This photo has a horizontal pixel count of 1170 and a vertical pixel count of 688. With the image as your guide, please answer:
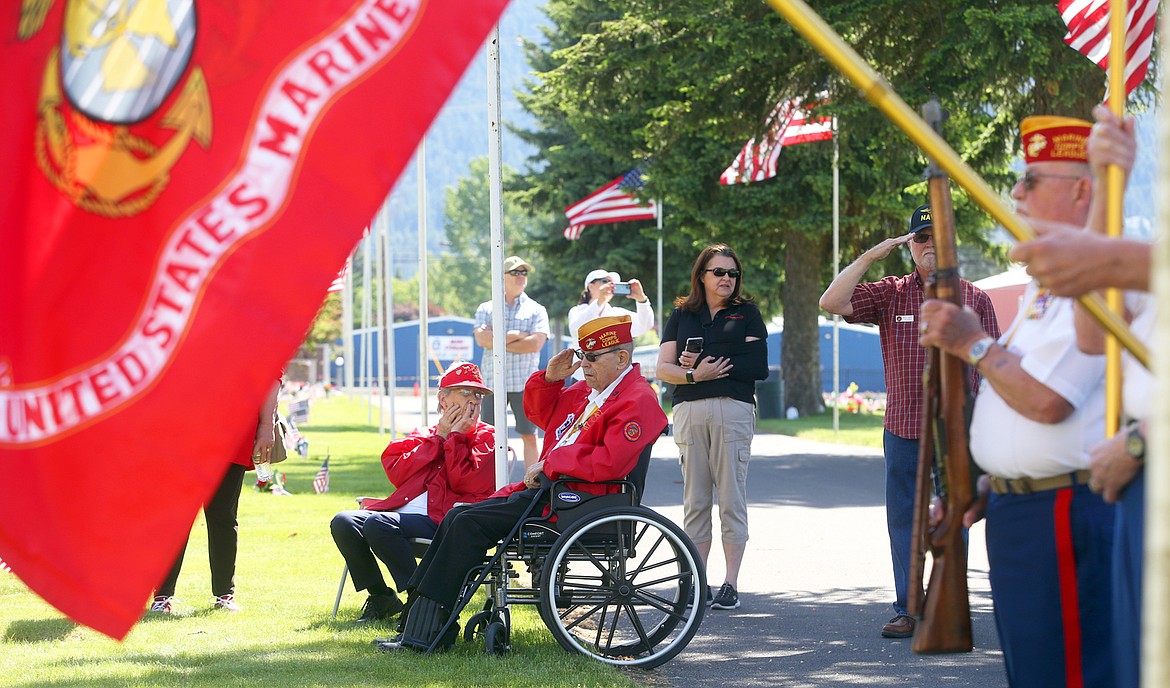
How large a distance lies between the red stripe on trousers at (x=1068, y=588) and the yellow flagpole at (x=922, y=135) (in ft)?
2.24

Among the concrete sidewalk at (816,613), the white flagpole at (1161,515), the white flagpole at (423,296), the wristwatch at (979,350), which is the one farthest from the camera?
the white flagpole at (423,296)

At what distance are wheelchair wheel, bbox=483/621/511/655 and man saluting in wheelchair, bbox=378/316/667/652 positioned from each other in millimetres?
156

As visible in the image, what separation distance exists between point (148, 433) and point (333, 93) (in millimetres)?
874

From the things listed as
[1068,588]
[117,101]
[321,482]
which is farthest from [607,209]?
[117,101]

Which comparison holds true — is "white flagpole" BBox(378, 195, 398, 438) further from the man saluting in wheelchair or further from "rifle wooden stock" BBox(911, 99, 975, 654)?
"rifle wooden stock" BBox(911, 99, 975, 654)

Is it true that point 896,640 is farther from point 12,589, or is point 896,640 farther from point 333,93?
point 12,589

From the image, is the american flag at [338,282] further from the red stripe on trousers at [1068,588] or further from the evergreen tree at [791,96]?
the evergreen tree at [791,96]

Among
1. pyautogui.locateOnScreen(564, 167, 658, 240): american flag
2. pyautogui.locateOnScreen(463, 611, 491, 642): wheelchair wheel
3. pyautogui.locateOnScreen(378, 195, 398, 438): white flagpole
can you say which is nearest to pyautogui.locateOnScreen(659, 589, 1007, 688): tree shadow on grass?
pyautogui.locateOnScreen(463, 611, 491, 642): wheelchair wheel

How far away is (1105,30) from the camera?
317 inches

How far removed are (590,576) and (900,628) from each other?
64.6 inches

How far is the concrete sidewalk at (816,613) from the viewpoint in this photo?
21.1 ft

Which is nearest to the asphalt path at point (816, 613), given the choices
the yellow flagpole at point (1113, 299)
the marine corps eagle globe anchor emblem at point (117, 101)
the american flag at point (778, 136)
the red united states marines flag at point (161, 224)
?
the yellow flagpole at point (1113, 299)

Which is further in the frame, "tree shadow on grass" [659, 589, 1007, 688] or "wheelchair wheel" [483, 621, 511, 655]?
"wheelchair wheel" [483, 621, 511, 655]

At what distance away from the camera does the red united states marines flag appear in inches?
124
